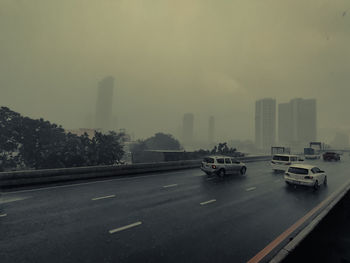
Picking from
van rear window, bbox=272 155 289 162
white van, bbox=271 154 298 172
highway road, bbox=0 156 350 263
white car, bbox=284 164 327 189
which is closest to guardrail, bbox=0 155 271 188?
highway road, bbox=0 156 350 263

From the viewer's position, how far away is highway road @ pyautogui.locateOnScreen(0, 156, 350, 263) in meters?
4.80

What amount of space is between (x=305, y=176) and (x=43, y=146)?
45870 millimetres

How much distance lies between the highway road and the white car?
3.78 ft

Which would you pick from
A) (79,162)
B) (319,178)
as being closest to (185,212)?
(319,178)

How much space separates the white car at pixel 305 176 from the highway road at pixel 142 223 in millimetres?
1152

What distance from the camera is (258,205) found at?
886cm

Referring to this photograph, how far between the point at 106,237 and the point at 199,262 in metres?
2.75

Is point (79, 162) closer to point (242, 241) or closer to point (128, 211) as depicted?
point (128, 211)

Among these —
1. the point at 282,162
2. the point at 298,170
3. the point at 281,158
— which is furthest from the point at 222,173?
the point at 281,158

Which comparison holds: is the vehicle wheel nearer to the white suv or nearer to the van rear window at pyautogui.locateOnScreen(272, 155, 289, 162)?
the white suv

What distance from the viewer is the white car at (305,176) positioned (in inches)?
476

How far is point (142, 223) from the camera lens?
6.54 meters

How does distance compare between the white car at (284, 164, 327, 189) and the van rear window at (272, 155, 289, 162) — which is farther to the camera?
the van rear window at (272, 155, 289, 162)

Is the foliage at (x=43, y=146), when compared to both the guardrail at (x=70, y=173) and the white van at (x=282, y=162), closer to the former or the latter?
the guardrail at (x=70, y=173)
